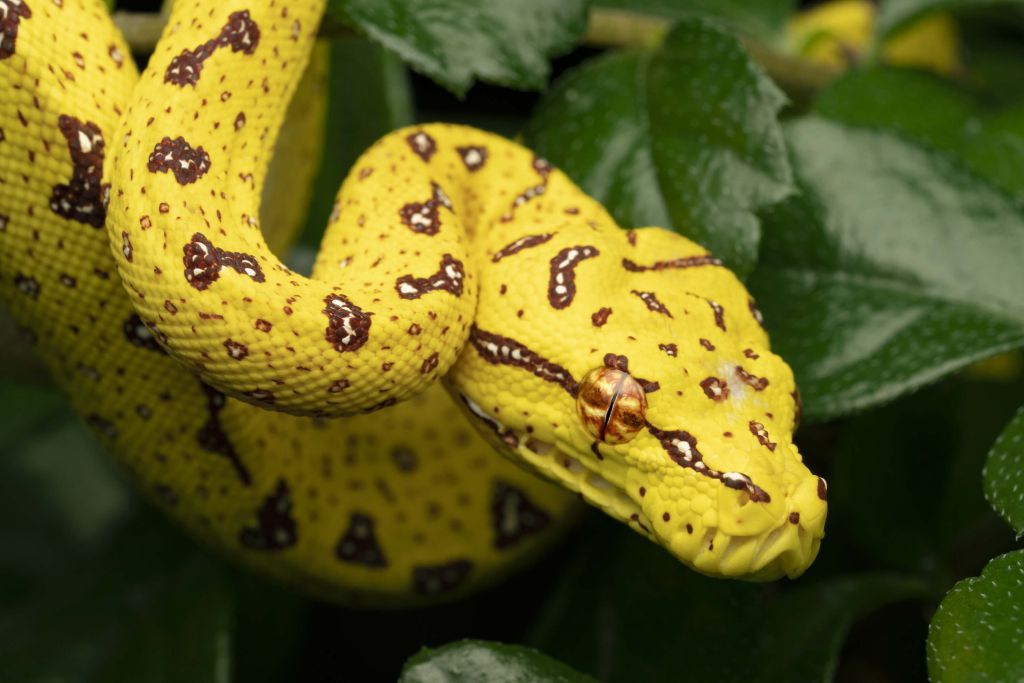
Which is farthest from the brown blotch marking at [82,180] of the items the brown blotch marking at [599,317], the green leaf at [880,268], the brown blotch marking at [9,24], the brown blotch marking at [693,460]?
the green leaf at [880,268]

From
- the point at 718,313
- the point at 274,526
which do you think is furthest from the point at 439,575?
the point at 718,313

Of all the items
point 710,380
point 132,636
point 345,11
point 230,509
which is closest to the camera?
point 710,380

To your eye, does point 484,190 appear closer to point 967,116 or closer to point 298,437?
point 298,437

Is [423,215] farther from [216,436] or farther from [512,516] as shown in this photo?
[512,516]

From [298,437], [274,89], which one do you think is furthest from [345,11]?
[298,437]

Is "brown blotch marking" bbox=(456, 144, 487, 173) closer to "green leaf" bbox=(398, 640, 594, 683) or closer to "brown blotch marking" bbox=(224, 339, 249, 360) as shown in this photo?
"brown blotch marking" bbox=(224, 339, 249, 360)

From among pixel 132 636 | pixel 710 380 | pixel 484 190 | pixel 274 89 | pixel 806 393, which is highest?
pixel 274 89

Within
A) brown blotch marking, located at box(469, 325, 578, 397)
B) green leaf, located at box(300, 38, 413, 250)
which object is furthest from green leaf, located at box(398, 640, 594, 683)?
green leaf, located at box(300, 38, 413, 250)
